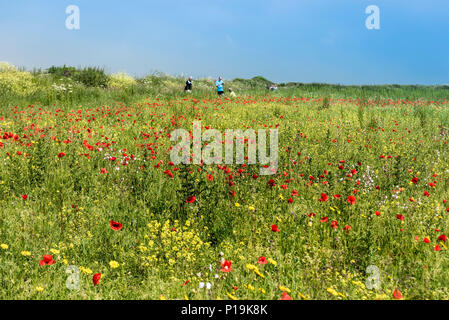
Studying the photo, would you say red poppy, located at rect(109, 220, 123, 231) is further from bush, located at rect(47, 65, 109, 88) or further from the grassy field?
bush, located at rect(47, 65, 109, 88)

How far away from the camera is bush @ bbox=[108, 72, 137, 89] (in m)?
23.0

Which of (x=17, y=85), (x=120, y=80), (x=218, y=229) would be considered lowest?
(x=218, y=229)

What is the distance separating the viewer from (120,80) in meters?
24.4

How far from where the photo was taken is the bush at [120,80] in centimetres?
2302

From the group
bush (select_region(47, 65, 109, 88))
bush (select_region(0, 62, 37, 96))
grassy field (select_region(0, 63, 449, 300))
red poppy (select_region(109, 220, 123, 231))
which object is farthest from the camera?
bush (select_region(47, 65, 109, 88))

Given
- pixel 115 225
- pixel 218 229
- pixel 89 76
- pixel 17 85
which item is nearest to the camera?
pixel 115 225

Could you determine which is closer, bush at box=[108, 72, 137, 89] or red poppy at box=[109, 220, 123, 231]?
red poppy at box=[109, 220, 123, 231]

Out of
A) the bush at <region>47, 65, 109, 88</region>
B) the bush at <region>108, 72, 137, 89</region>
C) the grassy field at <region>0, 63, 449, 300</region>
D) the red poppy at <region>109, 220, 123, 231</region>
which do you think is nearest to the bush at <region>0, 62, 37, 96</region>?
the bush at <region>47, 65, 109, 88</region>

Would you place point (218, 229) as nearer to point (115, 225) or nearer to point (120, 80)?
point (115, 225)

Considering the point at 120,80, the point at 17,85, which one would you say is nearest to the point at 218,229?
the point at 17,85
